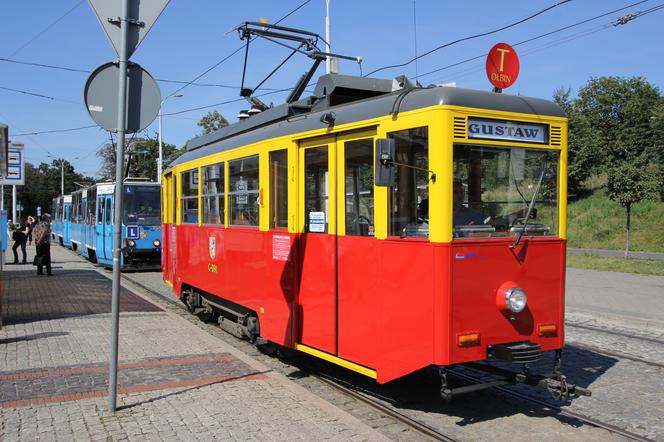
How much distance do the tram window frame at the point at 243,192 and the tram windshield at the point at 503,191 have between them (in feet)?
9.48

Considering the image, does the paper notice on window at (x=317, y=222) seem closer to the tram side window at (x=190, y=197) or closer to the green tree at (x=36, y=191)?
the tram side window at (x=190, y=197)

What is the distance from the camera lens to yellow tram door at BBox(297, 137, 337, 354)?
5977 millimetres

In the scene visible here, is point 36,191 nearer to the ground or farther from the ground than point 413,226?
farther from the ground

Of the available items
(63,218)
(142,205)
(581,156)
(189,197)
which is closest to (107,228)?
(142,205)

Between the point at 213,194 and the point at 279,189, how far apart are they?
7.27 feet

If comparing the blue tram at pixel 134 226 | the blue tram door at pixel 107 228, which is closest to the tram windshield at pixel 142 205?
the blue tram at pixel 134 226

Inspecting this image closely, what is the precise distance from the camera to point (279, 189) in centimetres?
675

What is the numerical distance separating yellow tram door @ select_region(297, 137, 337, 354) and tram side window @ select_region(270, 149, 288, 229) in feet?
1.00

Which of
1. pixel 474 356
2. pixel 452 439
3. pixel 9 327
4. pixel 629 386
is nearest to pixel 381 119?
pixel 474 356

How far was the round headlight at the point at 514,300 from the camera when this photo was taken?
5.04 meters

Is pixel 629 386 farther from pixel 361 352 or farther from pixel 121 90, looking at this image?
pixel 121 90

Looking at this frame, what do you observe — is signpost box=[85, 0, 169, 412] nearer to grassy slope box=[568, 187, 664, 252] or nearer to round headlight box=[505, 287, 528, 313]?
round headlight box=[505, 287, 528, 313]

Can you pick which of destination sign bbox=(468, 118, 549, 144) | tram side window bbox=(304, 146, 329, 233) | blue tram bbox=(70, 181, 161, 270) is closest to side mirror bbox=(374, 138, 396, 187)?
destination sign bbox=(468, 118, 549, 144)

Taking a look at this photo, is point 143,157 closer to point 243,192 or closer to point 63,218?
point 63,218
